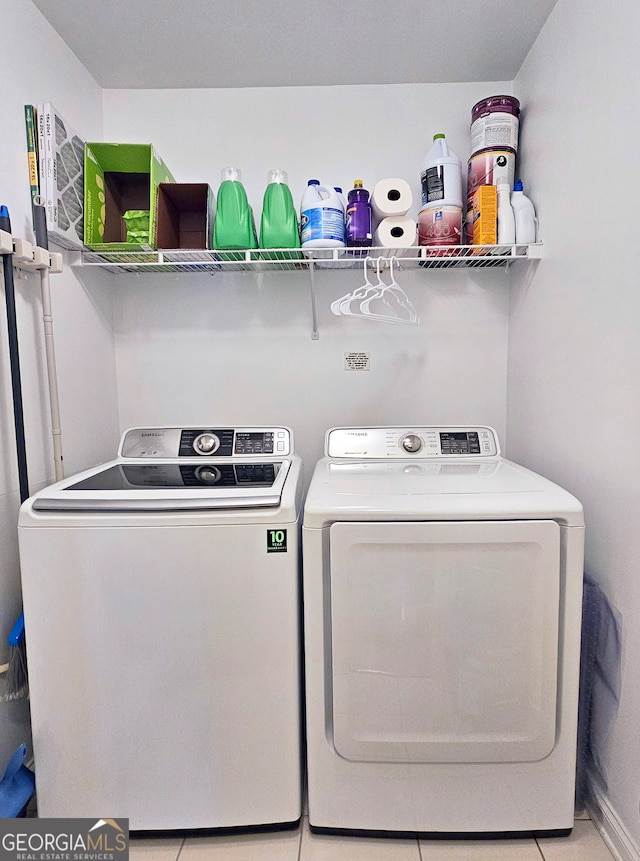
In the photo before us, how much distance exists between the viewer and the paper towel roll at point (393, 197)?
5.67ft

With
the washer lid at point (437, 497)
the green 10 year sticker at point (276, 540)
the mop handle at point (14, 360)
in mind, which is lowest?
the green 10 year sticker at point (276, 540)

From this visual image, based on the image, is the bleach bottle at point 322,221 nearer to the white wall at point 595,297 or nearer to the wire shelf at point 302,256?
the wire shelf at point 302,256

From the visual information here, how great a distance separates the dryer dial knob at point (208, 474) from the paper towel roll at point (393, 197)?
1086 mm

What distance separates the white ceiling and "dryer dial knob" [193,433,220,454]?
4.70 ft

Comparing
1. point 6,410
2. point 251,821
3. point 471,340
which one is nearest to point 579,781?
point 251,821

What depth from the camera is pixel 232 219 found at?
173cm

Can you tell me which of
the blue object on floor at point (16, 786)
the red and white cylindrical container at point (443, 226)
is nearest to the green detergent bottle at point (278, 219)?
the red and white cylindrical container at point (443, 226)

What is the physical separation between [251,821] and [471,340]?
188cm

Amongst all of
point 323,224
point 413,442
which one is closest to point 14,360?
point 323,224

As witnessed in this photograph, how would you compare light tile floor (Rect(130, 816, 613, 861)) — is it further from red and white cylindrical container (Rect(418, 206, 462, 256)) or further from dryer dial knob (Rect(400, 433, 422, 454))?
red and white cylindrical container (Rect(418, 206, 462, 256))

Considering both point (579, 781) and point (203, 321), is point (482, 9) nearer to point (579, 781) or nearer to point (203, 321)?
point (203, 321)

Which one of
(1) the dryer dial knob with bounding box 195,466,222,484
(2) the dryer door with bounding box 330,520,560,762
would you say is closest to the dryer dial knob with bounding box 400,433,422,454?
Result: (2) the dryer door with bounding box 330,520,560,762

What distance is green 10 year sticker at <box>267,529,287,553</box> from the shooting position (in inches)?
50.9

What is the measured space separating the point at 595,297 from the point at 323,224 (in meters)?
0.91
